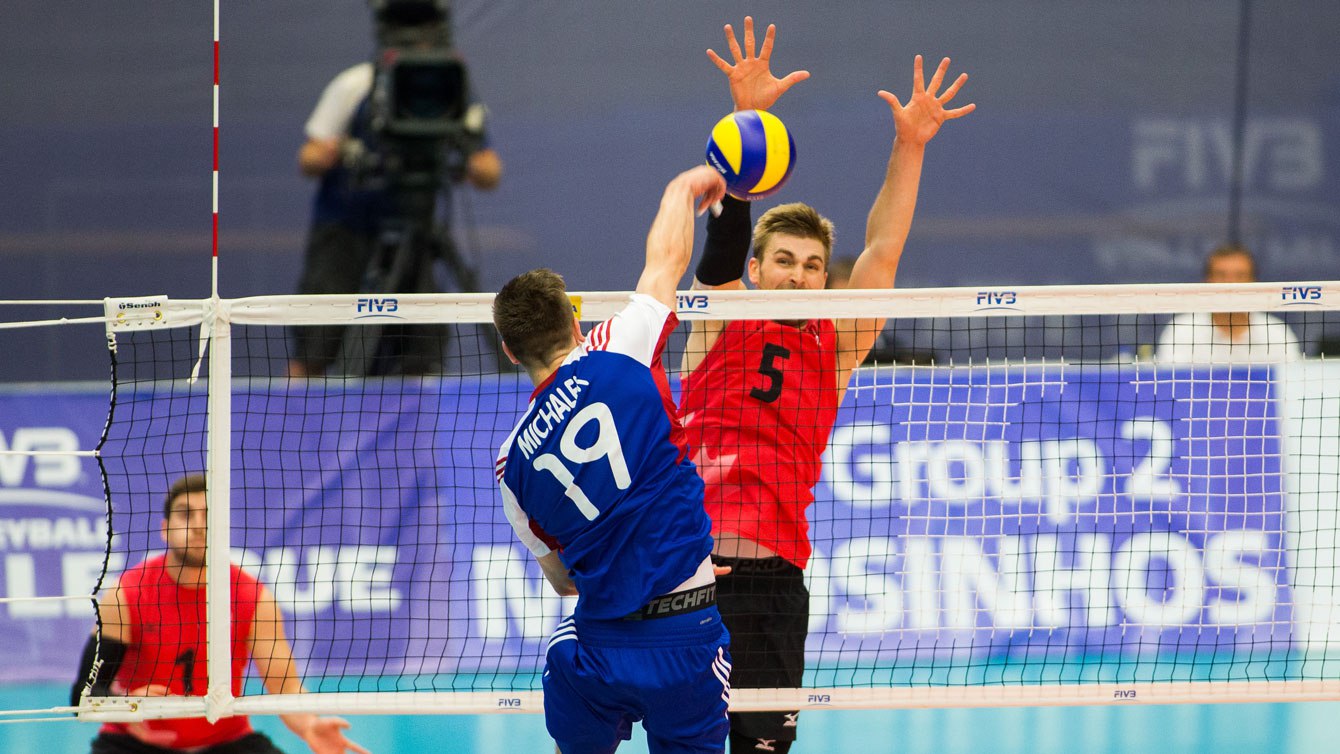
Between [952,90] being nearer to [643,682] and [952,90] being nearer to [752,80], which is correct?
[752,80]

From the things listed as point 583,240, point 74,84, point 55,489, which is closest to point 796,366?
point 55,489

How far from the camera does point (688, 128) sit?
11.7m

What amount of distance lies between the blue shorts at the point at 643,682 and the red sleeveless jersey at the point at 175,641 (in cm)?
229

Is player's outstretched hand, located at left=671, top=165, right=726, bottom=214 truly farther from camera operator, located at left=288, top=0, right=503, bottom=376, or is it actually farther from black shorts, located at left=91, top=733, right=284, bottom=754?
camera operator, located at left=288, top=0, right=503, bottom=376

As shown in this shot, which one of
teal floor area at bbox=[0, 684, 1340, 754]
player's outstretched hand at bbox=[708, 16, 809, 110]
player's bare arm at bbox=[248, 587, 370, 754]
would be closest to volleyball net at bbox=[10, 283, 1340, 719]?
teal floor area at bbox=[0, 684, 1340, 754]

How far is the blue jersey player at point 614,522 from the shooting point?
13.9 ft

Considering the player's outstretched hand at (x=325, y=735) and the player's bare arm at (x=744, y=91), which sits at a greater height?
the player's bare arm at (x=744, y=91)

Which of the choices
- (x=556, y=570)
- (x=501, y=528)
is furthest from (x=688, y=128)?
(x=556, y=570)

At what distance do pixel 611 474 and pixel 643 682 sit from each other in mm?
623

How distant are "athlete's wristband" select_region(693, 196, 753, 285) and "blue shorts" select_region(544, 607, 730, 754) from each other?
157cm

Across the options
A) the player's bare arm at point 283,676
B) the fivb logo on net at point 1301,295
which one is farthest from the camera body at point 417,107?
the fivb logo on net at point 1301,295

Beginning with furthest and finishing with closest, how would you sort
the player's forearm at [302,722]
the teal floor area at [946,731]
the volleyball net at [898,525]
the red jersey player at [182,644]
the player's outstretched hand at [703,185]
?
the volleyball net at [898,525] < the teal floor area at [946,731] < the red jersey player at [182,644] < the player's forearm at [302,722] < the player's outstretched hand at [703,185]

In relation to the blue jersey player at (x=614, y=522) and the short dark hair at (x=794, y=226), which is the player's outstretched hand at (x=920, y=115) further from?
the blue jersey player at (x=614, y=522)

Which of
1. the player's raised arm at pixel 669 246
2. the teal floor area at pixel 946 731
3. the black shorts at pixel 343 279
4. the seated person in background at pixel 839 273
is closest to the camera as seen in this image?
the player's raised arm at pixel 669 246
